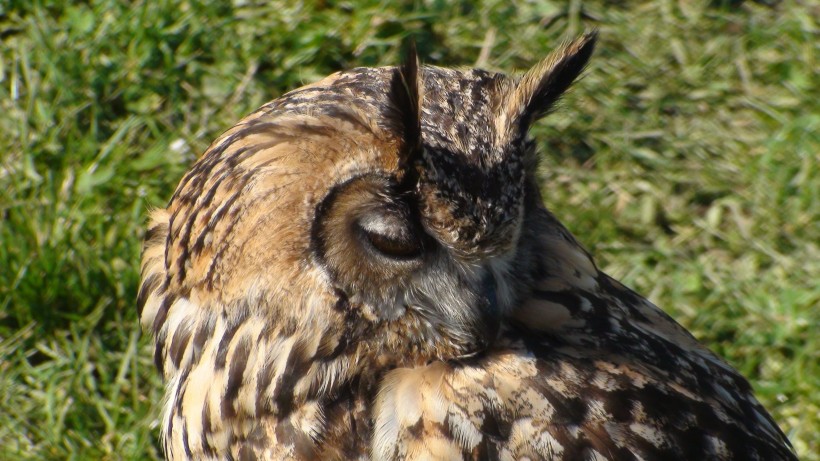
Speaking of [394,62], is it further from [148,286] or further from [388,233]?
[388,233]

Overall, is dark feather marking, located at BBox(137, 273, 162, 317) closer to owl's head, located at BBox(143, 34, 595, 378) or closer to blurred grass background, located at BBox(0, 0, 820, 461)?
owl's head, located at BBox(143, 34, 595, 378)

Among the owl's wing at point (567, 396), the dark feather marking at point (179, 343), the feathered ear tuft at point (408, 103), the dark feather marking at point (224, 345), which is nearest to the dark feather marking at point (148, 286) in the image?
the dark feather marking at point (179, 343)

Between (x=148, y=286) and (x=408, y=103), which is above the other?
(x=408, y=103)

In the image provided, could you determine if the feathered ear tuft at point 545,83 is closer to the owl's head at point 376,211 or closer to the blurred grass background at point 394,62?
the owl's head at point 376,211

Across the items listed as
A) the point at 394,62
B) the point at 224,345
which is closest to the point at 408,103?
the point at 224,345

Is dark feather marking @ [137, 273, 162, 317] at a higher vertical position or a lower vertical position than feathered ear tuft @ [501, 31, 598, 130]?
lower

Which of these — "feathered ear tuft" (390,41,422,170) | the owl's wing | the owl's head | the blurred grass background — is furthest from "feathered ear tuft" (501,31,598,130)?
the blurred grass background

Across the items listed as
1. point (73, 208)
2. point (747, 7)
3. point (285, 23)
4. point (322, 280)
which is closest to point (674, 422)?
point (322, 280)
